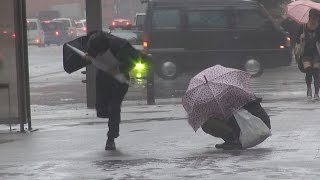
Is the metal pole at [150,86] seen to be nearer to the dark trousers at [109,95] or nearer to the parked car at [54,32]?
the dark trousers at [109,95]

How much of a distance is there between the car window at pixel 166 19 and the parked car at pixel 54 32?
3787cm

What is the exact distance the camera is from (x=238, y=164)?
29.1 feet

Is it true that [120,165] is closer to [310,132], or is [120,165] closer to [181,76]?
[310,132]

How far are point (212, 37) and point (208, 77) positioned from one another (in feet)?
45.6

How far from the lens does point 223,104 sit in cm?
977

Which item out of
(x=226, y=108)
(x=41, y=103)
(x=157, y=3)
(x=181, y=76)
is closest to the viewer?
(x=226, y=108)

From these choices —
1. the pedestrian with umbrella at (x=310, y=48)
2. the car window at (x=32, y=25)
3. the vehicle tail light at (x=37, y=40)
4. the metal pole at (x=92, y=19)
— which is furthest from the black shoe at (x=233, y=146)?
the vehicle tail light at (x=37, y=40)

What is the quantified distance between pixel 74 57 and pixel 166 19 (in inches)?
530

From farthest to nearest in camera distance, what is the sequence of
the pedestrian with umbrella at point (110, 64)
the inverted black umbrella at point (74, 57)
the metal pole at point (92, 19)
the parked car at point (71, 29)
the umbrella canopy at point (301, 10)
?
the parked car at point (71, 29), the umbrella canopy at point (301, 10), the metal pole at point (92, 19), the inverted black umbrella at point (74, 57), the pedestrian with umbrella at point (110, 64)

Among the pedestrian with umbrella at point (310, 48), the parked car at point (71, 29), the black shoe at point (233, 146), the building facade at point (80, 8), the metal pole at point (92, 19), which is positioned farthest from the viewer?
the building facade at point (80, 8)

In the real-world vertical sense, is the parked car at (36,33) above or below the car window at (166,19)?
below

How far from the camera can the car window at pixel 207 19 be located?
2370cm

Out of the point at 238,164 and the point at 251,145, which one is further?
the point at 251,145

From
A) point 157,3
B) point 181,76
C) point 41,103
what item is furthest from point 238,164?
point 181,76
